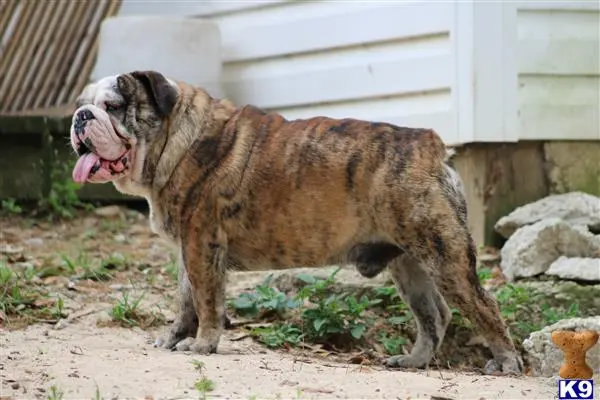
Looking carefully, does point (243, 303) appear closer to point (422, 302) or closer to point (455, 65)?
point (422, 302)

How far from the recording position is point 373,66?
351 inches

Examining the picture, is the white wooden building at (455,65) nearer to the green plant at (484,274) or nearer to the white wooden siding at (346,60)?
A: the white wooden siding at (346,60)

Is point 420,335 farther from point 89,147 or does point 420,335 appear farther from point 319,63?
point 319,63

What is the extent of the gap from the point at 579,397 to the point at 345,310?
1943 millimetres

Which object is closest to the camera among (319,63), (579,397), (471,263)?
(579,397)

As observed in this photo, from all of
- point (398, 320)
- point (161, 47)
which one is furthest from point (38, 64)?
point (398, 320)

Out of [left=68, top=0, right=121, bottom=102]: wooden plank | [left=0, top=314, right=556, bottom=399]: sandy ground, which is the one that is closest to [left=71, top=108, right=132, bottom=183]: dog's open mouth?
[left=0, top=314, right=556, bottom=399]: sandy ground

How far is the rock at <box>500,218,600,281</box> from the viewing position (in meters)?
7.45

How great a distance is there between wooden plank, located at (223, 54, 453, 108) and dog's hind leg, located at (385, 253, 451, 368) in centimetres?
252

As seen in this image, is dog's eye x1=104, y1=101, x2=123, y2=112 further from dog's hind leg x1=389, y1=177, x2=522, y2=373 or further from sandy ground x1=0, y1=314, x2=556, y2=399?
dog's hind leg x1=389, y1=177, x2=522, y2=373

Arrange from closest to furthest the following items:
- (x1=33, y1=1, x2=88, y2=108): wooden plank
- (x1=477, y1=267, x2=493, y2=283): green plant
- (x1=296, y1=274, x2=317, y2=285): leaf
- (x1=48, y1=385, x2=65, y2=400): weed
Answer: (x1=48, y1=385, x2=65, y2=400): weed, (x1=296, y1=274, x2=317, y2=285): leaf, (x1=477, y1=267, x2=493, y2=283): green plant, (x1=33, y1=1, x2=88, y2=108): wooden plank

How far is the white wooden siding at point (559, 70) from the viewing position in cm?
835

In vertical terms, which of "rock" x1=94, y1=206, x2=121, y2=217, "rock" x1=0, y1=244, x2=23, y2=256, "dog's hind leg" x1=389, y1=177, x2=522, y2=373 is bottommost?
"rock" x1=0, y1=244, x2=23, y2=256

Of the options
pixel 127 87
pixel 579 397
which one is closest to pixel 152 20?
pixel 127 87
